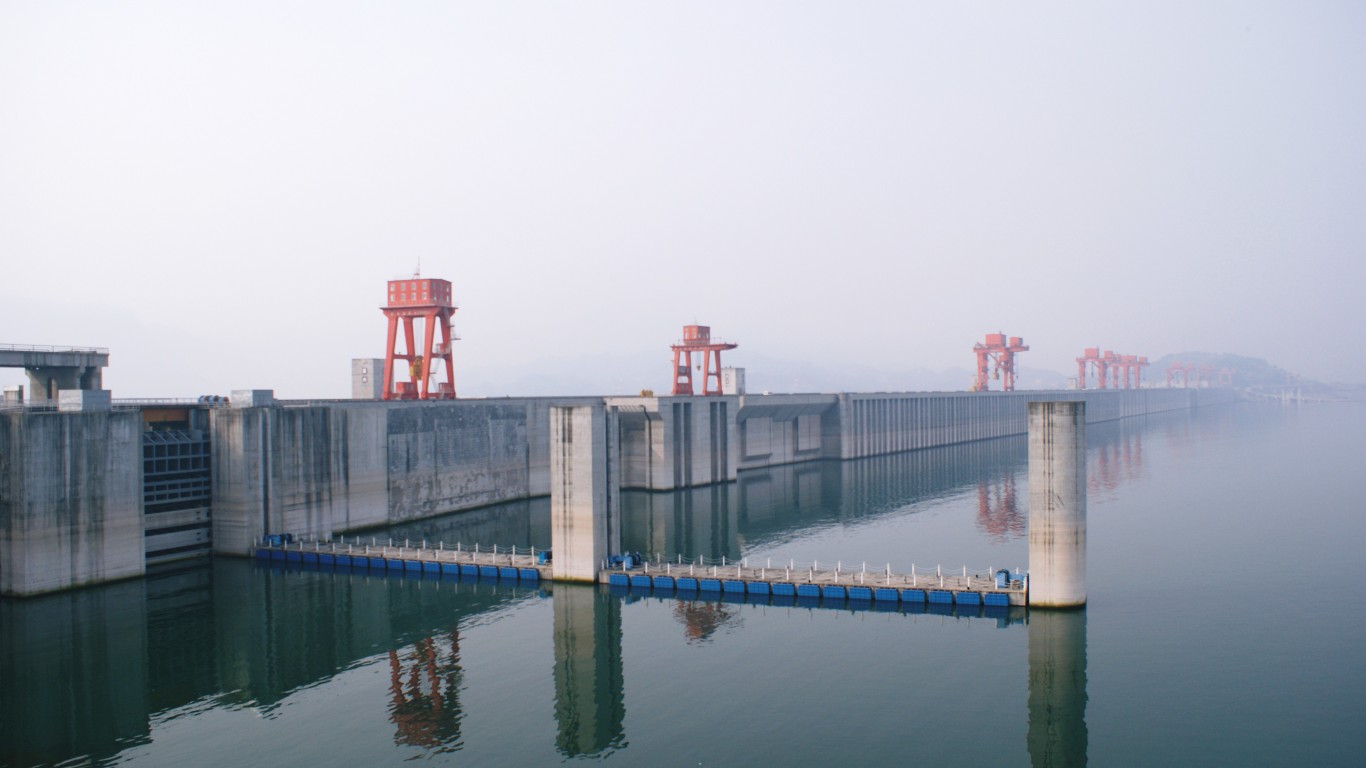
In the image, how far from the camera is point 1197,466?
417 ft

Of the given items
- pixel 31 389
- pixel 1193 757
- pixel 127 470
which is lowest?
pixel 1193 757

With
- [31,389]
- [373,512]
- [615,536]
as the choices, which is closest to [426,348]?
[373,512]

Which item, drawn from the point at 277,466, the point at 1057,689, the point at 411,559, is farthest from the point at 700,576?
the point at 277,466

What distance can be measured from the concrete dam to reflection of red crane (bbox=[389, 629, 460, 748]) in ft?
80.8

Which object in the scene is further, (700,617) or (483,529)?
(483,529)

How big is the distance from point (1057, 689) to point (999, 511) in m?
51.0

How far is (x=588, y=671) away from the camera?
41.7 m

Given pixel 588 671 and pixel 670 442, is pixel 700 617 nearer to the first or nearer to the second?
pixel 588 671

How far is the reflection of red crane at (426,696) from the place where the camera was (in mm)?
33709

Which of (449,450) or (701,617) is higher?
(449,450)

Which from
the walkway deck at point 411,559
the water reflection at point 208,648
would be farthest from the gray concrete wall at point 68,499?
the walkway deck at point 411,559

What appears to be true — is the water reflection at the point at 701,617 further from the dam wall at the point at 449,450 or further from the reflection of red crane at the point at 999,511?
the reflection of red crane at the point at 999,511

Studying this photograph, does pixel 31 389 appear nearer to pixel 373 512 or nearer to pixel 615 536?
pixel 373 512

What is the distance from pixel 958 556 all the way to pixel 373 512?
47390 mm
